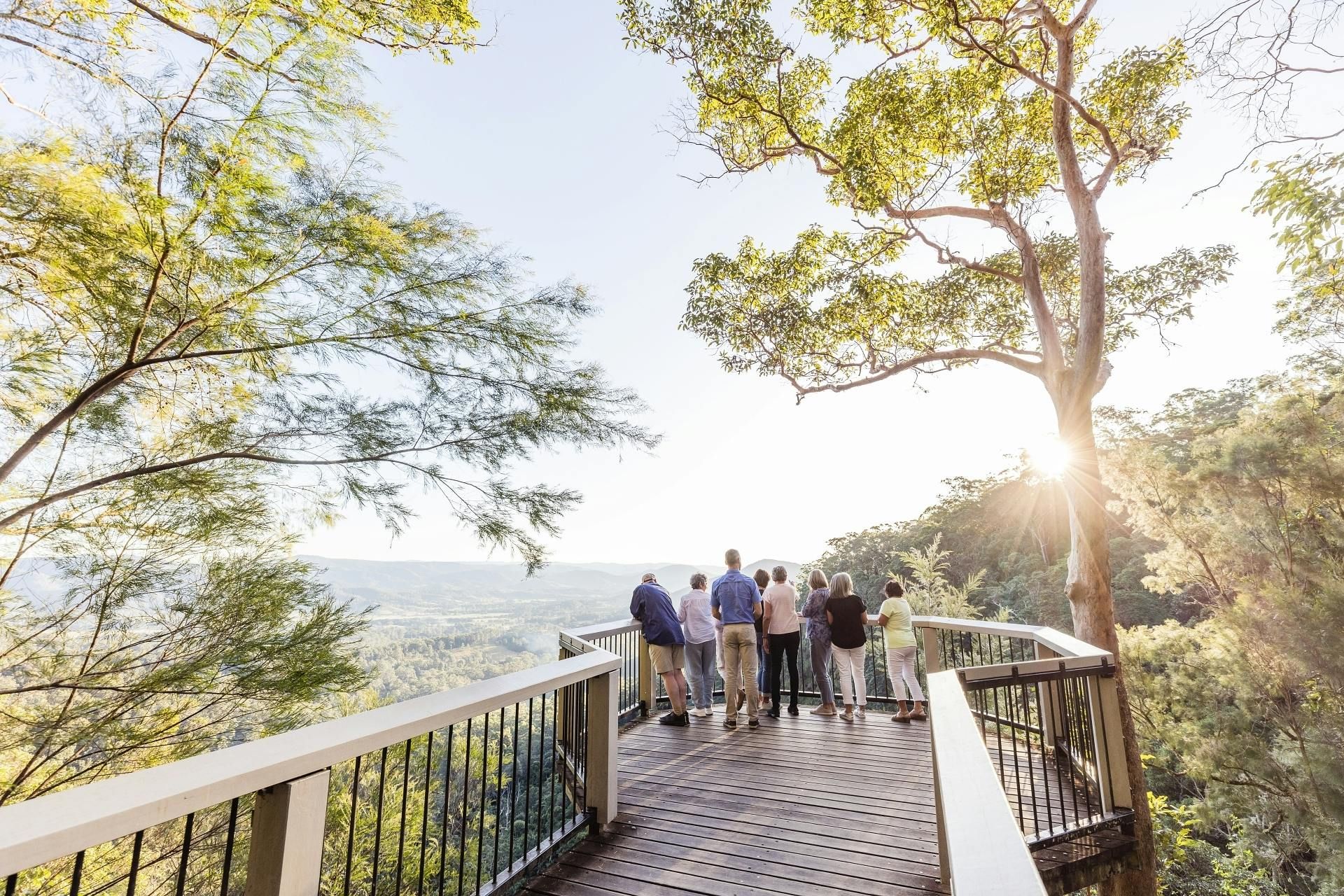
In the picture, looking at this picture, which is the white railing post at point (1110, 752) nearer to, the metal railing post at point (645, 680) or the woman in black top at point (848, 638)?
the woman in black top at point (848, 638)

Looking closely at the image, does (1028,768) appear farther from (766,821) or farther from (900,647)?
(900,647)

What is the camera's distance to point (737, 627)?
5.91m

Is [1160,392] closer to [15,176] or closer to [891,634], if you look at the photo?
[891,634]

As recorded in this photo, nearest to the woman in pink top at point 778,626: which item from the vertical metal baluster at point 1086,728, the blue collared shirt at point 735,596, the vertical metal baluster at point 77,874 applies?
the blue collared shirt at point 735,596

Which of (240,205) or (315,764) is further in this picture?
(240,205)

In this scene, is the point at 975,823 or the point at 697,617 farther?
the point at 697,617

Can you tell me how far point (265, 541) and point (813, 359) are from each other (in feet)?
25.9

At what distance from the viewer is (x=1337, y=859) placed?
11.3 meters

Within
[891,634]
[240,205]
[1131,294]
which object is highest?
[1131,294]

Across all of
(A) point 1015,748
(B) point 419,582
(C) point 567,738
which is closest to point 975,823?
(A) point 1015,748

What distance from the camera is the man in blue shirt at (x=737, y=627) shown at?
5910mm

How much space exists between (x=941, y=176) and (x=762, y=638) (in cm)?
719

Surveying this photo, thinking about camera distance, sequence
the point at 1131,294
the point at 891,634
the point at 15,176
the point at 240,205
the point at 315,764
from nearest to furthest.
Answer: the point at 315,764 → the point at 15,176 → the point at 240,205 → the point at 891,634 → the point at 1131,294

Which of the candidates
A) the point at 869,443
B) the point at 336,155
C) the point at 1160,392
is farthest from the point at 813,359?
the point at 1160,392
